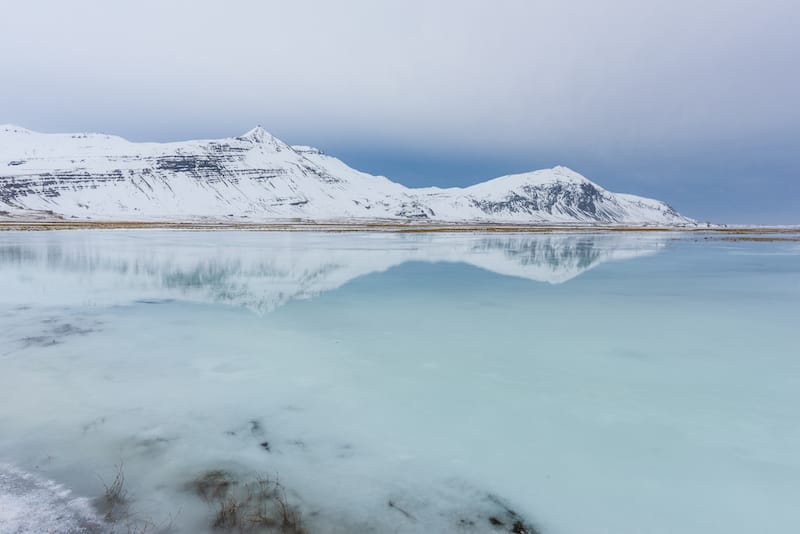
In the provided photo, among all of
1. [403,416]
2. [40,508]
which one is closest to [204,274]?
[403,416]

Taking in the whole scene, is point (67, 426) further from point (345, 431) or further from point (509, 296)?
point (509, 296)

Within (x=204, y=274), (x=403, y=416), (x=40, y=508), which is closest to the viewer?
(x=40, y=508)

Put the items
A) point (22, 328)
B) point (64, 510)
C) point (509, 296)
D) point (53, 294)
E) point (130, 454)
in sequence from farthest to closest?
point (509, 296) < point (53, 294) < point (22, 328) < point (130, 454) < point (64, 510)

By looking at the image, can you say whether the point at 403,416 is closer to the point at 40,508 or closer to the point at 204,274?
the point at 40,508

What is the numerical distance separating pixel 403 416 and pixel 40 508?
4557 mm

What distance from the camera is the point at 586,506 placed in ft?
16.6

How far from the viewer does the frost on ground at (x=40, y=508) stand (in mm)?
4426

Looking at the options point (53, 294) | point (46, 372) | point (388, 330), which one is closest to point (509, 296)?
point (388, 330)

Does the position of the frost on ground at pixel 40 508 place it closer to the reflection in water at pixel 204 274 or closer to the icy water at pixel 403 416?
the icy water at pixel 403 416

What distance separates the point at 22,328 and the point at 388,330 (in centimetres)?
988

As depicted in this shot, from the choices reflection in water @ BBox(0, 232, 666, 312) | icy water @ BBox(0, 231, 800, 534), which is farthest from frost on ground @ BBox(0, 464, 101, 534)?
reflection in water @ BBox(0, 232, 666, 312)

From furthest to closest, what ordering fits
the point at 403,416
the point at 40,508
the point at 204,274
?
the point at 204,274
the point at 403,416
the point at 40,508

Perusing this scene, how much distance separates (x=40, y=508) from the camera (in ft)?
15.4

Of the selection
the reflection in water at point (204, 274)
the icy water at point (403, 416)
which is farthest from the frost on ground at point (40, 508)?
the reflection in water at point (204, 274)
